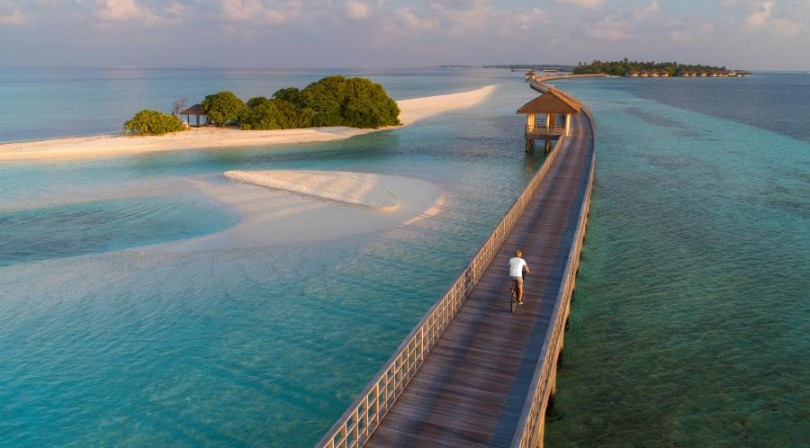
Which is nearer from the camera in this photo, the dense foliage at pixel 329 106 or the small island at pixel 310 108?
the small island at pixel 310 108

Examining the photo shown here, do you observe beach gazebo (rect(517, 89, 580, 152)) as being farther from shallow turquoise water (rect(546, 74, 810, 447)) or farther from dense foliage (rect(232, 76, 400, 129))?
dense foliage (rect(232, 76, 400, 129))

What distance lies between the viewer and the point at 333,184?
35.2 m

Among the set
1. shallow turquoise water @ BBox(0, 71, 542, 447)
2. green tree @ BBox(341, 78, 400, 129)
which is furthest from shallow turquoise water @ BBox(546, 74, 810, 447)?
green tree @ BBox(341, 78, 400, 129)

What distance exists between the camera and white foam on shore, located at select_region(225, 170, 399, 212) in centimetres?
3177

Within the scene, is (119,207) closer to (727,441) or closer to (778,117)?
(727,441)

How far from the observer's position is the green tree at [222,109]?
213 feet

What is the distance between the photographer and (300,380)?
14.6m

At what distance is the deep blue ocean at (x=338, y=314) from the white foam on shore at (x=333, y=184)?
3.82 m

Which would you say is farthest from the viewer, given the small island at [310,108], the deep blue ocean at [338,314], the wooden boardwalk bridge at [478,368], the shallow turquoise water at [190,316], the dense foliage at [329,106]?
the dense foliage at [329,106]

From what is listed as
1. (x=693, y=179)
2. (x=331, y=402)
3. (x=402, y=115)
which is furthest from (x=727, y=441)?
(x=402, y=115)

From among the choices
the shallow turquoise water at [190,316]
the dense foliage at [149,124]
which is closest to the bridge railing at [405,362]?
the shallow turquoise water at [190,316]

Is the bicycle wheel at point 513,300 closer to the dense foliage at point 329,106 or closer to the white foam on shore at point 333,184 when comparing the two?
the white foam on shore at point 333,184

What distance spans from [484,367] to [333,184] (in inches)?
975

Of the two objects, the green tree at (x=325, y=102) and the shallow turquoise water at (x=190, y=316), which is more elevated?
the green tree at (x=325, y=102)
